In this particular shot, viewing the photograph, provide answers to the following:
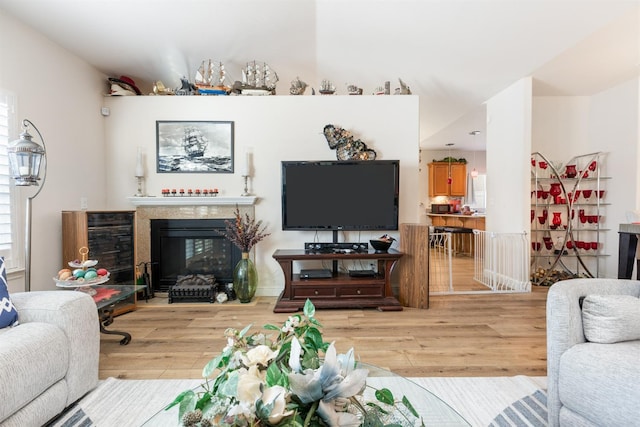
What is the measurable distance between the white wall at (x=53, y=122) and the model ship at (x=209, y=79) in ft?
3.92

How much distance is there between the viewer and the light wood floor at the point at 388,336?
6.76 feet

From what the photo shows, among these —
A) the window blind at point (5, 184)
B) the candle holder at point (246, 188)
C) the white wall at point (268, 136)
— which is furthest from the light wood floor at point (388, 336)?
the candle holder at point (246, 188)

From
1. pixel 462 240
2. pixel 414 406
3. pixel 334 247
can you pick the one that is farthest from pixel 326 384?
pixel 462 240

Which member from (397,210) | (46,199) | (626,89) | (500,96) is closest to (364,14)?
(397,210)

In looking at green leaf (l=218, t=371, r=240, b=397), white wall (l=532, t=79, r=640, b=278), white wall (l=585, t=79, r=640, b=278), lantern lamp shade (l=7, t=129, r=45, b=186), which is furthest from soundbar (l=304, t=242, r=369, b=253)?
white wall (l=585, t=79, r=640, b=278)

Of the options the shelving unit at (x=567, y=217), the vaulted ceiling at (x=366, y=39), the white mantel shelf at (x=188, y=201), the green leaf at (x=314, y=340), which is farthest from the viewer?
the shelving unit at (x=567, y=217)

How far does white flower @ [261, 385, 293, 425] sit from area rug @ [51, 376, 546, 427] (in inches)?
54.0

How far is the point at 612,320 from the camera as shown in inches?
51.3

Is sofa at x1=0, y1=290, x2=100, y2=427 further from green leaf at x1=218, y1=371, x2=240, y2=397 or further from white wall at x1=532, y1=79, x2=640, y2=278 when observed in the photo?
white wall at x1=532, y1=79, x2=640, y2=278

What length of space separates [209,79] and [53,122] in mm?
1627

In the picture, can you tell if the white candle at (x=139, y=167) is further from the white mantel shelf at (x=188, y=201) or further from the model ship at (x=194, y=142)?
the model ship at (x=194, y=142)

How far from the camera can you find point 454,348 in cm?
231

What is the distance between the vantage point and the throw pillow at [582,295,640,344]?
130cm

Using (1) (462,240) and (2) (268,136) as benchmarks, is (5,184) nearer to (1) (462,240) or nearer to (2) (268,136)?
(2) (268,136)
